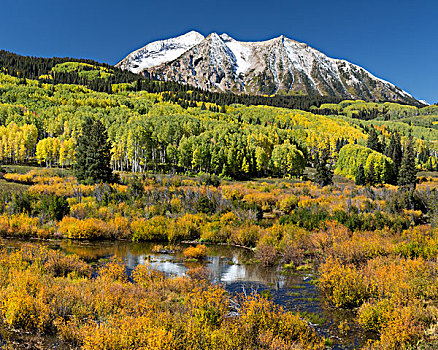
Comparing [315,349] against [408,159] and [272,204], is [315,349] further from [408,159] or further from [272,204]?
[408,159]

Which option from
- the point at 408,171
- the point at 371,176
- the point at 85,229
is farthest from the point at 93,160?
the point at 408,171

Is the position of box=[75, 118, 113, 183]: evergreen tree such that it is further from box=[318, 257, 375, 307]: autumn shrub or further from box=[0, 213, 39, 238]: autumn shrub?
box=[318, 257, 375, 307]: autumn shrub

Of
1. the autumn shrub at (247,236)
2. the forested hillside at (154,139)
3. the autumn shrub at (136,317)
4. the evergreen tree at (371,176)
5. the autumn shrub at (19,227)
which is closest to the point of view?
the autumn shrub at (136,317)

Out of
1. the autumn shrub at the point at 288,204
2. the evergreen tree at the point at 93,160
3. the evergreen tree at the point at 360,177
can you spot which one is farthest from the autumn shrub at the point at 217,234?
the evergreen tree at the point at 360,177

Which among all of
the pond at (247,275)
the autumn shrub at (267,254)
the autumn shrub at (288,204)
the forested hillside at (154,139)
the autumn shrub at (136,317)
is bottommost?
the pond at (247,275)

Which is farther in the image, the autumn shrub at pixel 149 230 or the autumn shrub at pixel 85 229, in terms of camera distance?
the autumn shrub at pixel 149 230

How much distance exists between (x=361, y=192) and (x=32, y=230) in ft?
147

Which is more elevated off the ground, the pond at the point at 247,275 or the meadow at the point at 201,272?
the meadow at the point at 201,272

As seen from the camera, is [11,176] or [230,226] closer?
[230,226]

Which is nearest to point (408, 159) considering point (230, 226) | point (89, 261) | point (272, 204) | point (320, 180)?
point (320, 180)

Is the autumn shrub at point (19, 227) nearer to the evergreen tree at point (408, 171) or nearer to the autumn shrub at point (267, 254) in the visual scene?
the autumn shrub at point (267, 254)

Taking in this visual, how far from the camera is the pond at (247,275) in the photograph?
14.4 m

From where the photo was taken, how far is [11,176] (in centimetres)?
4925

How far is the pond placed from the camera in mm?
14406
